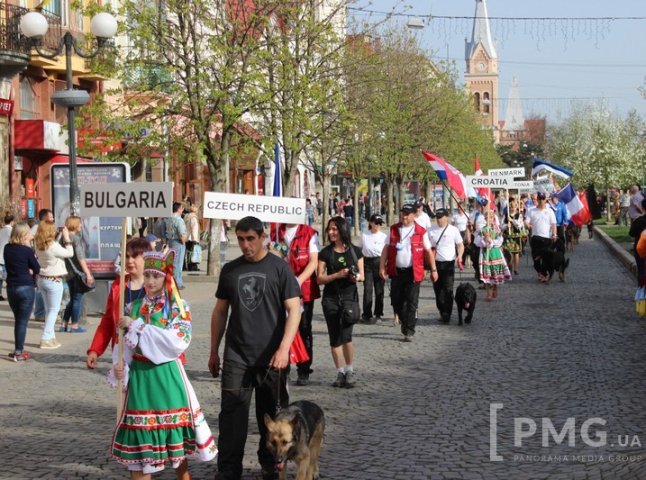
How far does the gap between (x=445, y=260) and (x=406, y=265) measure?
3146 mm

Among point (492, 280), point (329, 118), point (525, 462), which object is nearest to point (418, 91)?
point (329, 118)

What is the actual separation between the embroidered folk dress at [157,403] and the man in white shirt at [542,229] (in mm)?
17581

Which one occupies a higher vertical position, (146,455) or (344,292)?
(344,292)

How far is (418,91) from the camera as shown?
165ft

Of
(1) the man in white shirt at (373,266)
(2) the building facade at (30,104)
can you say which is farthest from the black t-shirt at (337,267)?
(2) the building facade at (30,104)

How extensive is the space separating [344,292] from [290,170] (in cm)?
2197

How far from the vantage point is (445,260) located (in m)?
17.9

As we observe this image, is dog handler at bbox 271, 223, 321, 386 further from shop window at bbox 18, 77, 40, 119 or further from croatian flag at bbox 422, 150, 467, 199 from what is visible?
shop window at bbox 18, 77, 40, 119

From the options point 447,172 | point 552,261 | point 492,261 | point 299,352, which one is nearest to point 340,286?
point 299,352

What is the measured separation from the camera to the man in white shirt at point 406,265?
1480 centimetres

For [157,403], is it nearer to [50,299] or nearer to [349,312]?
[349,312]

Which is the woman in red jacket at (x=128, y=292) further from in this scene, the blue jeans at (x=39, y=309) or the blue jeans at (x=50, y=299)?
the blue jeans at (x=39, y=309)

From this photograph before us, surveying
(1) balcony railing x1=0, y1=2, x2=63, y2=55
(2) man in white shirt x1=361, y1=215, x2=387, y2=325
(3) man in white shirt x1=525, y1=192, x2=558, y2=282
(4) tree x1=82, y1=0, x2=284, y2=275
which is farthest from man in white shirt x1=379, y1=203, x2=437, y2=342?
(1) balcony railing x1=0, y1=2, x2=63, y2=55

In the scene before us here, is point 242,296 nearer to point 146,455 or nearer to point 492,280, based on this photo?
point 146,455
